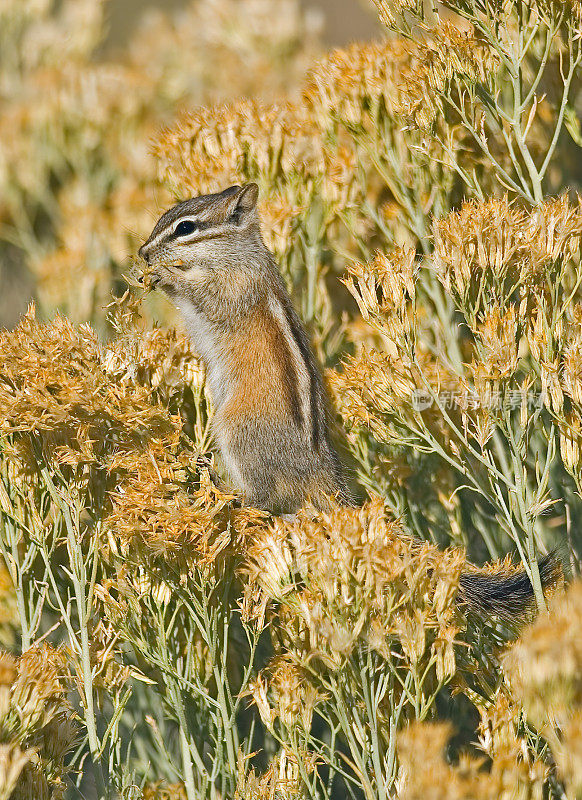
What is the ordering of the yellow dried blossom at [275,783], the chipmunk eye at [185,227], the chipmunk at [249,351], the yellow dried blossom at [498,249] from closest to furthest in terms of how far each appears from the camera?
the yellow dried blossom at [275,783] → the yellow dried blossom at [498,249] → the chipmunk at [249,351] → the chipmunk eye at [185,227]

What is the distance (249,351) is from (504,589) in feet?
3.81

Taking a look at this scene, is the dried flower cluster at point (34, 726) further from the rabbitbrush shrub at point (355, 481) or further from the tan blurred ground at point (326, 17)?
the tan blurred ground at point (326, 17)

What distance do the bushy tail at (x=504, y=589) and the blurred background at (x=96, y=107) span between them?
1955mm

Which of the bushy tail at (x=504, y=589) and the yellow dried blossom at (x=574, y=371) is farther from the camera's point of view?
the bushy tail at (x=504, y=589)

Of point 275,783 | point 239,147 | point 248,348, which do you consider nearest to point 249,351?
point 248,348

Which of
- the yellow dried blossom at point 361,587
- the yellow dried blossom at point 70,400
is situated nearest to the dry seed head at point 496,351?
the yellow dried blossom at point 361,587

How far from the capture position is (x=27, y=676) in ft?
6.77

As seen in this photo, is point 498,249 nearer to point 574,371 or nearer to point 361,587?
point 574,371

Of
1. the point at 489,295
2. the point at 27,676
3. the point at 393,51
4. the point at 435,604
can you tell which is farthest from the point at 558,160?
the point at 27,676

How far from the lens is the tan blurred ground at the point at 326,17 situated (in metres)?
6.80

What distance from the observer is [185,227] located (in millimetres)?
3227

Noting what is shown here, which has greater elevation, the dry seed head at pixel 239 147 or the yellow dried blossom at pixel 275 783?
the dry seed head at pixel 239 147

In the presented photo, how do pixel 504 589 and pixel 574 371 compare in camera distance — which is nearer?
pixel 574 371

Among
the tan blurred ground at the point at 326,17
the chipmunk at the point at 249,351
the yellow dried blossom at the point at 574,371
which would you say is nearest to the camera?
the yellow dried blossom at the point at 574,371
